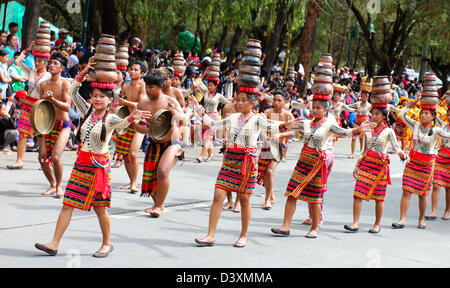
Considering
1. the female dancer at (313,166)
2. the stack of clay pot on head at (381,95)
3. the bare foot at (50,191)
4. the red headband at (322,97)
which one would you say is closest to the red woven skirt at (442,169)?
the stack of clay pot on head at (381,95)

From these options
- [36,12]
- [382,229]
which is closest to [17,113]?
[36,12]

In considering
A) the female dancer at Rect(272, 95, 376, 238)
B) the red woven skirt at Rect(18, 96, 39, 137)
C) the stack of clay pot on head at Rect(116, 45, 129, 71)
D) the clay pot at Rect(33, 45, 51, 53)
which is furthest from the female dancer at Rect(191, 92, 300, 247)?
the red woven skirt at Rect(18, 96, 39, 137)

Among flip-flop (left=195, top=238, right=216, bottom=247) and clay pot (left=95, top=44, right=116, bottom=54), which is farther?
flip-flop (left=195, top=238, right=216, bottom=247)

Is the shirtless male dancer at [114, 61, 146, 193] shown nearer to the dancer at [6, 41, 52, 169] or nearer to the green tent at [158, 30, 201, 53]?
the dancer at [6, 41, 52, 169]

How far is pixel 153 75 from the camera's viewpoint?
25.8 ft

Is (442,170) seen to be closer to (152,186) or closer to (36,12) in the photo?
(152,186)

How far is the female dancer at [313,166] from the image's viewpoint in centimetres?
739

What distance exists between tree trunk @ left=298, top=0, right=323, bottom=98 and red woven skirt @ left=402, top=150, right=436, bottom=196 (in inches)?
485

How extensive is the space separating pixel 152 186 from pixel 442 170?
419cm

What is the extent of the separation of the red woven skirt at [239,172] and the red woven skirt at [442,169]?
144 inches

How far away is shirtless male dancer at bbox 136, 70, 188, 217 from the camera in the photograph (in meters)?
7.91

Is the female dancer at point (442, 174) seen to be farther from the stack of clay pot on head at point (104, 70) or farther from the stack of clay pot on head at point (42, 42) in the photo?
the stack of clay pot on head at point (42, 42)

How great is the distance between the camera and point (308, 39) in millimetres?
21281

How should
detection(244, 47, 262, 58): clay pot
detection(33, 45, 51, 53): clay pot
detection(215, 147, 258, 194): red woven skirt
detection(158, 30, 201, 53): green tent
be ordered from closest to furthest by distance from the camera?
detection(215, 147, 258, 194): red woven skirt, detection(244, 47, 262, 58): clay pot, detection(33, 45, 51, 53): clay pot, detection(158, 30, 201, 53): green tent
